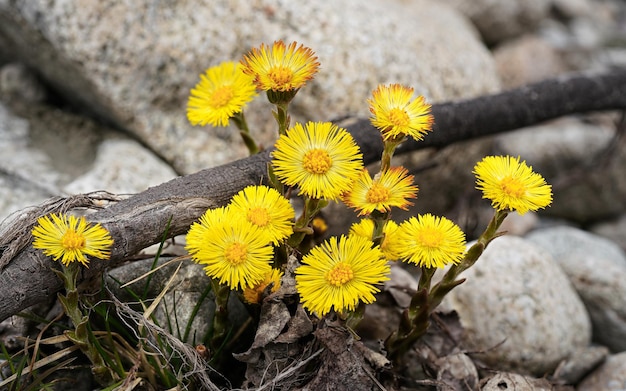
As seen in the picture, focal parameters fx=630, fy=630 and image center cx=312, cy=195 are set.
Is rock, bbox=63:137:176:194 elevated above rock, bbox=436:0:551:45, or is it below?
below

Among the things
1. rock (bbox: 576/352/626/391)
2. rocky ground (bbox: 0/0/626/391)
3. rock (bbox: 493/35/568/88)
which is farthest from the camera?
rock (bbox: 493/35/568/88)

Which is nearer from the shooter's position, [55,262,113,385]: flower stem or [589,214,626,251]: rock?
[55,262,113,385]: flower stem

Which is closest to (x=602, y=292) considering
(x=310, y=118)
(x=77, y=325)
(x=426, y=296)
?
(x=426, y=296)

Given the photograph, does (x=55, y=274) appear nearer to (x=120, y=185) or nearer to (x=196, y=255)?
(x=196, y=255)

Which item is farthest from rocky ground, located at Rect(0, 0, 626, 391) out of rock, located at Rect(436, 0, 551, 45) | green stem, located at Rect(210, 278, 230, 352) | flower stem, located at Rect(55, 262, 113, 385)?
rock, located at Rect(436, 0, 551, 45)

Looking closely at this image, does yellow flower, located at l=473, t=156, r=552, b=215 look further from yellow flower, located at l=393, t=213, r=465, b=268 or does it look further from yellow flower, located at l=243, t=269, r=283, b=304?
yellow flower, located at l=243, t=269, r=283, b=304

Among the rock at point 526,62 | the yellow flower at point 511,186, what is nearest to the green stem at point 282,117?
the yellow flower at point 511,186

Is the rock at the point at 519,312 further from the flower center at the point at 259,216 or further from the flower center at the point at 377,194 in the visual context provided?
the flower center at the point at 259,216

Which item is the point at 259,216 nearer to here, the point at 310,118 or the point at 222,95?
the point at 222,95
